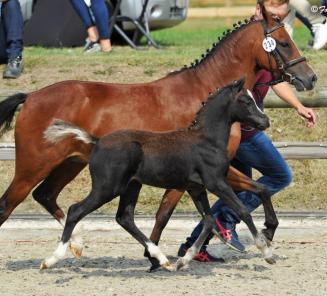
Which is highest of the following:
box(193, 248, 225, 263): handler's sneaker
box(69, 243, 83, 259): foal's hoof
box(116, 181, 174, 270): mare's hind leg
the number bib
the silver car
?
the number bib

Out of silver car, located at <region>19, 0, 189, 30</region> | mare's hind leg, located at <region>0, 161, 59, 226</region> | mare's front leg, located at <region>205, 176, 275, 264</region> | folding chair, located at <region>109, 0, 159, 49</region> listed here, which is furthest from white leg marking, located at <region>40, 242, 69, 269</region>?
silver car, located at <region>19, 0, 189, 30</region>

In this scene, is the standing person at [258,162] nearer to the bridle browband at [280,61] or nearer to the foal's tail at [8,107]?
the bridle browband at [280,61]

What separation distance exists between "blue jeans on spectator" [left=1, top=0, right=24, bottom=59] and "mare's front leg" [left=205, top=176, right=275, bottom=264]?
5.69 m

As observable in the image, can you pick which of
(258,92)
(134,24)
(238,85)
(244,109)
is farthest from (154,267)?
(134,24)

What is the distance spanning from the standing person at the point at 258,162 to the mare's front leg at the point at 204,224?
1.01 feet

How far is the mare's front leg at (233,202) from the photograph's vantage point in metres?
7.95

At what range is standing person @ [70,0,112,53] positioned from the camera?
14102mm

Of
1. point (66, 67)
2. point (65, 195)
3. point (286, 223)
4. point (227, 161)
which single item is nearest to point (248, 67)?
point (227, 161)

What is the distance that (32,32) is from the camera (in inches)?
625

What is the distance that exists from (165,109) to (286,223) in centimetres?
273

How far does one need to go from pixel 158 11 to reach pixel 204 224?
30.2ft

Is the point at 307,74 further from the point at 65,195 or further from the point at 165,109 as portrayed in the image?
the point at 65,195

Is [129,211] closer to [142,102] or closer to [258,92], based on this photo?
[142,102]

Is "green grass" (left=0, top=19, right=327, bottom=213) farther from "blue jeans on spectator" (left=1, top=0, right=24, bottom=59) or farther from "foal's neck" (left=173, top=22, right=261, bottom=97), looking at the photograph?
"foal's neck" (left=173, top=22, right=261, bottom=97)
